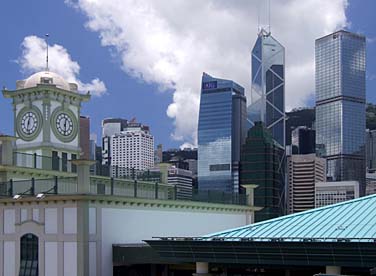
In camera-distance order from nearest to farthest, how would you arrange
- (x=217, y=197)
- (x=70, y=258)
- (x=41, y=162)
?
1. (x=70, y=258)
2. (x=41, y=162)
3. (x=217, y=197)

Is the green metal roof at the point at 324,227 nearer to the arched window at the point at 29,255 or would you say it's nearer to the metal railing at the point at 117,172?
the arched window at the point at 29,255

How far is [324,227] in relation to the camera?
26.4 metres

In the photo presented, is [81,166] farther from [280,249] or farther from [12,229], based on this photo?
[280,249]

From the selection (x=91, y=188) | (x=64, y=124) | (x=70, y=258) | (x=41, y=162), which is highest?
(x=64, y=124)

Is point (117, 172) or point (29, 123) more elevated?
point (29, 123)

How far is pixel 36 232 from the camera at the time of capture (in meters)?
32.5

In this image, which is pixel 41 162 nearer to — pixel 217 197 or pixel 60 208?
pixel 60 208

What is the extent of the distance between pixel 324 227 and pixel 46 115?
64.3ft

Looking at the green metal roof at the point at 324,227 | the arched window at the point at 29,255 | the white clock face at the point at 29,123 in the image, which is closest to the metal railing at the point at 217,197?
the white clock face at the point at 29,123

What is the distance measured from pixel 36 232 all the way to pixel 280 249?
42.5 feet

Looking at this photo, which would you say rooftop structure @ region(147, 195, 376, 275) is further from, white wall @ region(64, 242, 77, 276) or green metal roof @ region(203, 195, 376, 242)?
white wall @ region(64, 242, 77, 276)

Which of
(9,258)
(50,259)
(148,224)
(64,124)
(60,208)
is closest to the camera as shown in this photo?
(60,208)

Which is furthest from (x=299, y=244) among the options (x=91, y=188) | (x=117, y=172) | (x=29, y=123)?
(x=29, y=123)

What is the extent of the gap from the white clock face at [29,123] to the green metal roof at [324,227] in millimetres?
16550
